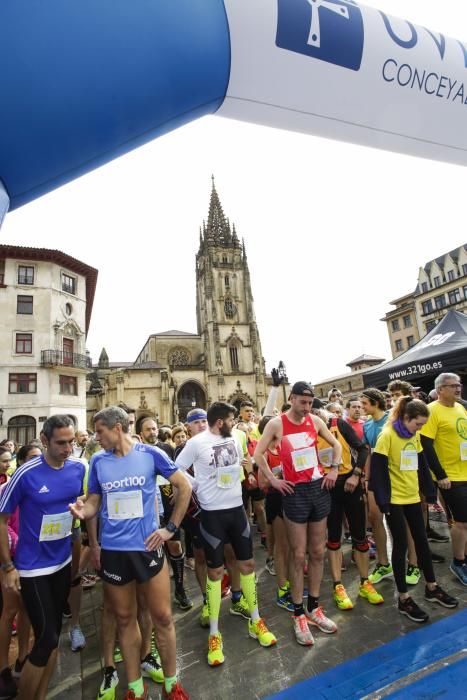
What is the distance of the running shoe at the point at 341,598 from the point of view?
3732 millimetres

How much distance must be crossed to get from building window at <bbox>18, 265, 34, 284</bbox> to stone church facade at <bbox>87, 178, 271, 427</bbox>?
20317 millimetres

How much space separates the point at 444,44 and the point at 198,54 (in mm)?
2201

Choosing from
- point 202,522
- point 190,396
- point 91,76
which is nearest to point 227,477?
point 202,522

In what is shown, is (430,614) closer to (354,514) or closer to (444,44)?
(354,514)

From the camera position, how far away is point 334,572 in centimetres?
405

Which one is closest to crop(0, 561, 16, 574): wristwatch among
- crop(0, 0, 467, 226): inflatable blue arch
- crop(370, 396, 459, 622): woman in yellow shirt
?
crop(0, 0, 467, 226): inflatable blue arch

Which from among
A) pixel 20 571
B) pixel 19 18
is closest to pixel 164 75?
pixel 19 18

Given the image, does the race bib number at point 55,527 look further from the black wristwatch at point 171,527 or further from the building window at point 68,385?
the building window at point 68,385

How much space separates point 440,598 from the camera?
3689 mm

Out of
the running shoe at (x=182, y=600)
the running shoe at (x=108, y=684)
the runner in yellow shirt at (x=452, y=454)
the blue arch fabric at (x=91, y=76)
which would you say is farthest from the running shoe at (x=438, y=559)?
the blue arch fabric at (x=91, y=76)

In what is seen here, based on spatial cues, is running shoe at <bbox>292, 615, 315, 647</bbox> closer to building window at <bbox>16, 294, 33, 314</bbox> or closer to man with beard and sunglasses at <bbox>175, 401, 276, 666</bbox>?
man with beard and sunglasses at <bbox>175, 401, 276, 666</bbox>

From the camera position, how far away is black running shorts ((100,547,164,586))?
266 centimetres

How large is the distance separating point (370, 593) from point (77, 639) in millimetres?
3024

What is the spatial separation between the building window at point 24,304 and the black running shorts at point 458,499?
2741 centimetres
